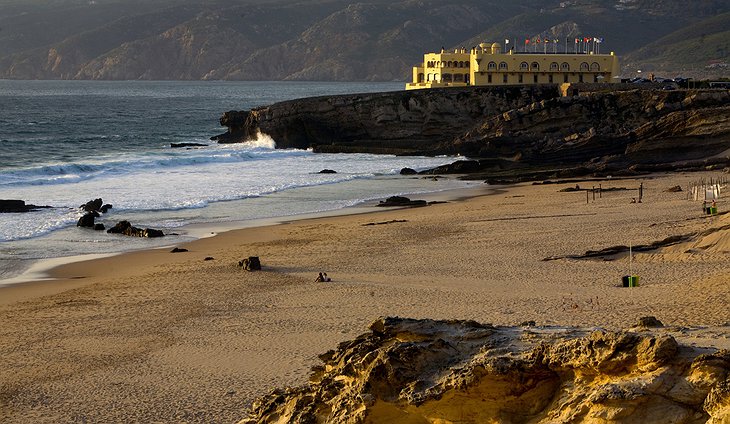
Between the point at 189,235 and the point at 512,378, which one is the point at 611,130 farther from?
the point at 512,378

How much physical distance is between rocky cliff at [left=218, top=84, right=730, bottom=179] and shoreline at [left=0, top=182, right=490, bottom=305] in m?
8.38

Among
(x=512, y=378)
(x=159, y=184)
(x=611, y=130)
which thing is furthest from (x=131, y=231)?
(x=611, y=130)

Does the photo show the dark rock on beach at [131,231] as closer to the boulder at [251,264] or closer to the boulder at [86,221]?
the boulder at [86,221]

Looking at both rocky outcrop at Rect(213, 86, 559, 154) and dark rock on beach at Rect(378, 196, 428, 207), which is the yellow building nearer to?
rocky outcrop at Rect(213, 86, 559, 154)

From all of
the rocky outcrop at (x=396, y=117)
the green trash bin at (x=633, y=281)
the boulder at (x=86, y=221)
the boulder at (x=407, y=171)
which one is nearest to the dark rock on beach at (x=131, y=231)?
the boulder at (x=86, y=221)

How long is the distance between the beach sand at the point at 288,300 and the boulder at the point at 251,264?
0.20 m

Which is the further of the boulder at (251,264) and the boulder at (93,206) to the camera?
the boulder at (93,206)

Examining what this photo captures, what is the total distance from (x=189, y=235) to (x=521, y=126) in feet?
95.8

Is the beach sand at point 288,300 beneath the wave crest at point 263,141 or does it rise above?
beneath

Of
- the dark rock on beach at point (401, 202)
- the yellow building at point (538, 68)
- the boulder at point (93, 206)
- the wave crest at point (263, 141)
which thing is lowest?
the dark rock on beach at point (401, 202)

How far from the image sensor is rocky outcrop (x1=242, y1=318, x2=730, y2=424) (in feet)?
26.5

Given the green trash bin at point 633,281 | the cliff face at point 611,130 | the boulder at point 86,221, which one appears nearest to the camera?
the green trash bin at point 633,281

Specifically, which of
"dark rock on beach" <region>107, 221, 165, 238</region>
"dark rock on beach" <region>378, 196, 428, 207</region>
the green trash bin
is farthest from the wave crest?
the green trash bin

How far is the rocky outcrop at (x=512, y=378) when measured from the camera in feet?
26.5
